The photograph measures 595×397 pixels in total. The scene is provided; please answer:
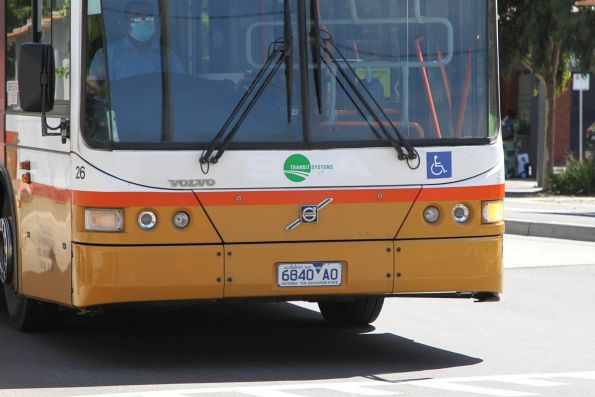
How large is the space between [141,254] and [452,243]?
6.13 ft

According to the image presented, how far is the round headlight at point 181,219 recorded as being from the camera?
29.5ft

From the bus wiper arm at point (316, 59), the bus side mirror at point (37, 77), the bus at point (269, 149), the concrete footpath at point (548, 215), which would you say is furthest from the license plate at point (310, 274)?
the concrete footpath at point (548, 215)

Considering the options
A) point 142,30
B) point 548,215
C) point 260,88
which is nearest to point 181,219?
point 260,88

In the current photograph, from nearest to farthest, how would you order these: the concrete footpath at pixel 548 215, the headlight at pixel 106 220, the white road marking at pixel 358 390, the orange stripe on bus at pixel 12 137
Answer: the white road marking at pixel 358 390 → the headlight at pixel 106 220 → the orange stripe on bus at pixel 12 137 → the concrete footpath at pixel 548 215

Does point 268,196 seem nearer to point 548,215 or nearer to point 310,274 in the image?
point 310,274

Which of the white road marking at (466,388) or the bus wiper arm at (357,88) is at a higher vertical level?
the bus wiper arm at (357,88)

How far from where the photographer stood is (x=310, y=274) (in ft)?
30.0

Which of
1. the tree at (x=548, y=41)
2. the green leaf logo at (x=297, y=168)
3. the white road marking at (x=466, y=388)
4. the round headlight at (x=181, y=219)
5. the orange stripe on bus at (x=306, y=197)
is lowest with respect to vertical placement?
the white road marking at (x=466, y=388)

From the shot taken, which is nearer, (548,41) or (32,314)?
(32,314)

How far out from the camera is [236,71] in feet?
30.1

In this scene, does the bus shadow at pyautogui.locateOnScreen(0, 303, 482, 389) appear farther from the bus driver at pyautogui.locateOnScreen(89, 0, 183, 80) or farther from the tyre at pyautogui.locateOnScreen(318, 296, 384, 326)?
the bus driver at pyautogui.locateOnScreen(89, 0, 183, 80)

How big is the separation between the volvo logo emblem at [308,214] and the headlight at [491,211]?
980mm

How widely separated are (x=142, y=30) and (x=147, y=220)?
3.67 ft

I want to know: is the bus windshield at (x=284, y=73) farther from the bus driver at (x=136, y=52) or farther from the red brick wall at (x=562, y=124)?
the red brick wall at (x=562, y=124)
